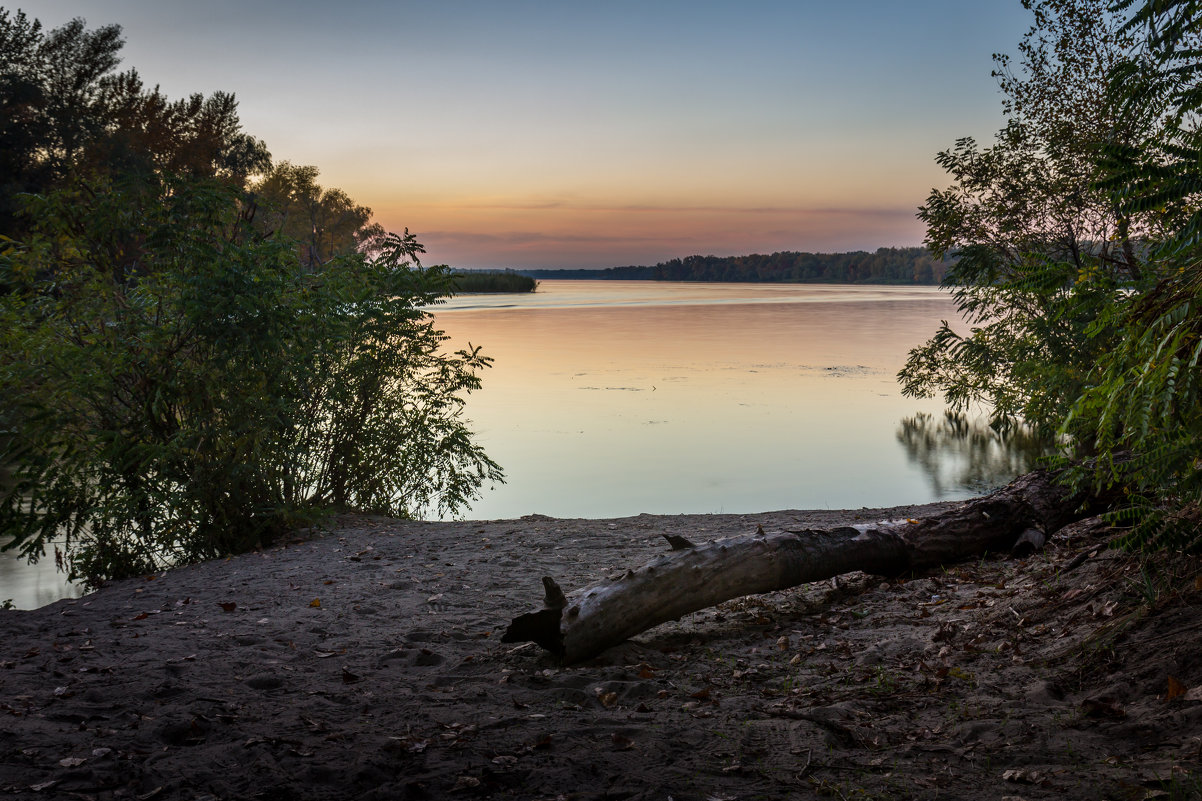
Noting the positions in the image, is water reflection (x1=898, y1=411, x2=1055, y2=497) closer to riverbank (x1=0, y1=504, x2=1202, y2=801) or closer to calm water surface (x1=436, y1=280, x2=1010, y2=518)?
calm water surface (x1=436, y1=280, x2=1010, y2=518)

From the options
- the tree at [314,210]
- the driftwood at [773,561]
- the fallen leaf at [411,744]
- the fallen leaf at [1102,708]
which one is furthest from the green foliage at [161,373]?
the tree at [314,210]

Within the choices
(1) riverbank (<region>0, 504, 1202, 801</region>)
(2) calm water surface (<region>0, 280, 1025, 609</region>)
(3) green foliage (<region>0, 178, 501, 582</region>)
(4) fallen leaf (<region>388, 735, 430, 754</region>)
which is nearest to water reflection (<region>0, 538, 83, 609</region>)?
(2) calm water surface (<region>0, 280, 1025, 609</region>)

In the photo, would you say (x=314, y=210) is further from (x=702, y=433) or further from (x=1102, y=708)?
(x=1102, y=708)

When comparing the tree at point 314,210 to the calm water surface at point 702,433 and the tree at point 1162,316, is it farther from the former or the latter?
the tree at point 1162,316

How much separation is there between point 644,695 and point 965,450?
49.2 ft

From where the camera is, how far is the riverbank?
10.1 feet

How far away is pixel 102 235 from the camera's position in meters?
8.32

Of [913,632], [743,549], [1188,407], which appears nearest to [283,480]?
[743,549]

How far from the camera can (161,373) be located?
7.99m

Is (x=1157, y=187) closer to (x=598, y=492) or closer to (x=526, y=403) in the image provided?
(x=598, y=492)

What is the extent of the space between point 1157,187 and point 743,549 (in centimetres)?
303

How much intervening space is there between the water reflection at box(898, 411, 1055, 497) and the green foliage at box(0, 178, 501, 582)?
9856 millimetres

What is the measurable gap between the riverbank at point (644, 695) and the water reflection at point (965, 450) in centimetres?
881

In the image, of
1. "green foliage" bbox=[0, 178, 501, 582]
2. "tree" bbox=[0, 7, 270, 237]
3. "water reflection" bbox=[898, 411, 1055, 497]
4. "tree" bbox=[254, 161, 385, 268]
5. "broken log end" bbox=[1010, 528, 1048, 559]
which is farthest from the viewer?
"tree" bbox=[254, 161, 385, 268]
